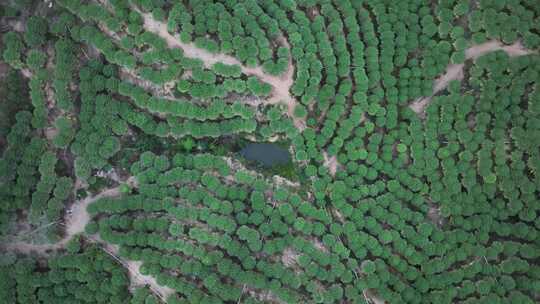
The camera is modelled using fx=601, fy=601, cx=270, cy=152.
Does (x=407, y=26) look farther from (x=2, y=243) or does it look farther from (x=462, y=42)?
(x=2, y=243)

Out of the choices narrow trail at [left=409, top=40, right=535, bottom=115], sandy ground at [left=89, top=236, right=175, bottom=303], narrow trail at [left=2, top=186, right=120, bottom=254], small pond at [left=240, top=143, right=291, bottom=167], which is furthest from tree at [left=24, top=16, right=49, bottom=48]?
narrow trail at [left=409, top=40, right=535, bottom=115]

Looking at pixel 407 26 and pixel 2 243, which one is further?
pixel 407 26

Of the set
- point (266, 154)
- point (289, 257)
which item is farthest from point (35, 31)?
point (289, 257)

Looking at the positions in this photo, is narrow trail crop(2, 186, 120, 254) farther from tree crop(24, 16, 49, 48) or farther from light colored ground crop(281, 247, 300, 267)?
light colored ground crop(281, 247, 300, 267)

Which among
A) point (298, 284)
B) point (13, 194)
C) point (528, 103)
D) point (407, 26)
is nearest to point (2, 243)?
point (13, 194)

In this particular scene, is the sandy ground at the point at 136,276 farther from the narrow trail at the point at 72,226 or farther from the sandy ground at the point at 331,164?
the sandy ground at the point at 331,164

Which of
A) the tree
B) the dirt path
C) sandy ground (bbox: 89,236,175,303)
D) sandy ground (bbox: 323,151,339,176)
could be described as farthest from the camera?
sandy ground (bbox: 323,151,339,176)

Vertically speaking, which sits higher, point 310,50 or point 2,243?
point 310,50
